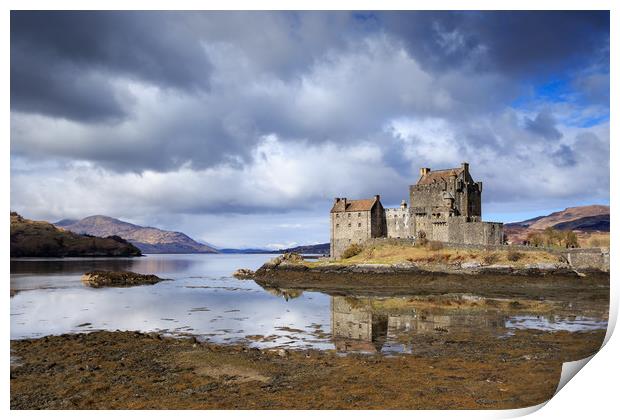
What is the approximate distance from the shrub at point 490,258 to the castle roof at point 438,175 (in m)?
10.5

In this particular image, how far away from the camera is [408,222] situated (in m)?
44.8

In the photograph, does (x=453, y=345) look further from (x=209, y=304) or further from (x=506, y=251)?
(x=506, y=251)

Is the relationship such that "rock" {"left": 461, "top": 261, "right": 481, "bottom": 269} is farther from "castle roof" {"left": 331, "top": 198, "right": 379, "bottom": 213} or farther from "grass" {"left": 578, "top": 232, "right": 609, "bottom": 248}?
"castle roof" {"left": 331, "top": 198, "right": 379, "bottom": 213}

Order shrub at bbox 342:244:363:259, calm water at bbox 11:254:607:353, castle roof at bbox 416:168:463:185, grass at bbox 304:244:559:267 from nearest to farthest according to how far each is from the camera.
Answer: calm water at bbox 11:254:607:353
grass at bbox 304:244:559:267
castle roof at bbox 416:168:463:185
shrub at bbox 342:244:363:259

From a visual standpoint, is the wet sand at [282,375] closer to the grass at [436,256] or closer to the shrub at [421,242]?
the grass at [436,256]

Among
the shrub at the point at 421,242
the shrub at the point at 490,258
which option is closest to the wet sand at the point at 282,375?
the shrub at the point at 490,258

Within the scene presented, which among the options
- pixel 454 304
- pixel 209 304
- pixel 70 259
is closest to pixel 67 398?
pixel 209 304

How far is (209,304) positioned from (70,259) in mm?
58267

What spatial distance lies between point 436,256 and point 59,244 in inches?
1938

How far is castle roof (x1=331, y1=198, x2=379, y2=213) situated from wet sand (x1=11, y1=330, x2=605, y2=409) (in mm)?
32671

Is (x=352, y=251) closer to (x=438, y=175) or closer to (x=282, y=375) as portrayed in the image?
(x=438, y=175)

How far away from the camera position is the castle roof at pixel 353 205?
46594 mm

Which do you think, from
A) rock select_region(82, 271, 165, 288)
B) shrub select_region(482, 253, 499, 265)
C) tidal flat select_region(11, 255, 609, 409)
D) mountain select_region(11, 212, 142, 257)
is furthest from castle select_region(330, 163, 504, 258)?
mountain select_region(11, 212, 142, 257)

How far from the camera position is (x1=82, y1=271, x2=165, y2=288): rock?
36250mm
